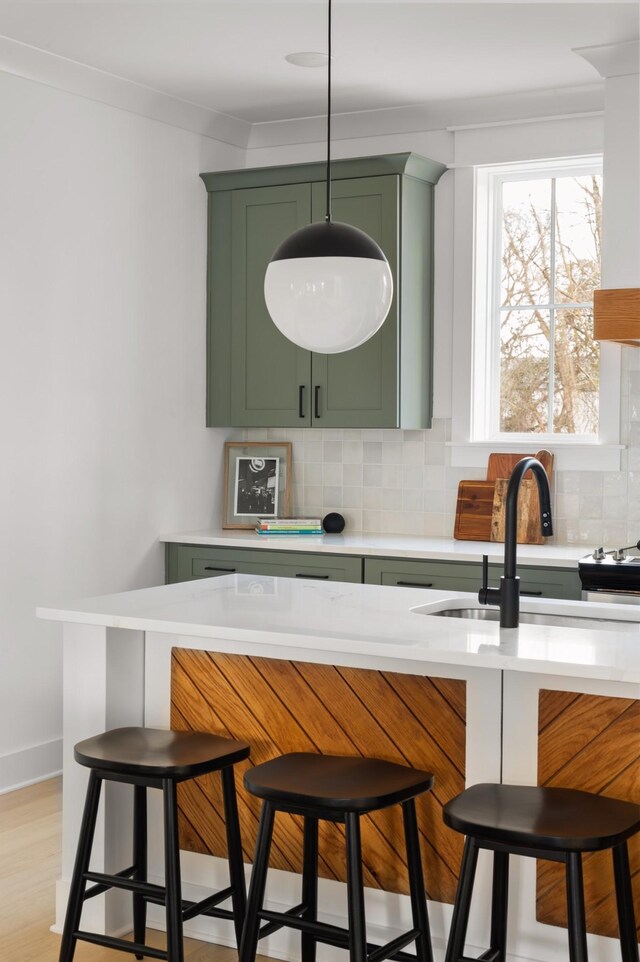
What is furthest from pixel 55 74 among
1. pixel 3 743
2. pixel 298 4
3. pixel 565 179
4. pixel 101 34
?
pixel 3 743

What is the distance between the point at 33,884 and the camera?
3.57m

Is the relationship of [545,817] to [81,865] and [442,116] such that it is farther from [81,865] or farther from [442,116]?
[442,116]

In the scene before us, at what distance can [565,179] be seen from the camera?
510 cm

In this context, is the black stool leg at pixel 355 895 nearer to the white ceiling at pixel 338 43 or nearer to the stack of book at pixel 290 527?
the white ceiling at pixel 338 43

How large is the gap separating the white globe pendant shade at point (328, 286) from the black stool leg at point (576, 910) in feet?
4.64

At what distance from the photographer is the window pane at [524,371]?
5.20 meters

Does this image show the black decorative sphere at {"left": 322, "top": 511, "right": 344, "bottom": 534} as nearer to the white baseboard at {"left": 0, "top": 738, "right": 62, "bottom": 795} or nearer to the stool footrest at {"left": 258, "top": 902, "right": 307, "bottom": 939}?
the white baseboard at {"left": 0, "top": 738, "right": 62, "bottom": 795}

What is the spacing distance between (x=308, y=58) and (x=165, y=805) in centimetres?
306

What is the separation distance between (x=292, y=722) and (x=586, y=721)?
80 centimetres

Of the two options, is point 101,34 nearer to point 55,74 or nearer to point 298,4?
point 55,74

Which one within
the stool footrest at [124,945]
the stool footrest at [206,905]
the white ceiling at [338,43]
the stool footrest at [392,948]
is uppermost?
the white ceiling at [338,43]

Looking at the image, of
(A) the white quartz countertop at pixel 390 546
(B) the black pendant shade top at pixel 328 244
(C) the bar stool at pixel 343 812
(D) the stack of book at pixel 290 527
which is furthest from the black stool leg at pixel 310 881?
(D) the stack of book at pixel 290 527

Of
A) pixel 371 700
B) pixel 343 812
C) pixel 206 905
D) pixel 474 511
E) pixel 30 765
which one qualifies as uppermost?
pixel 474 511

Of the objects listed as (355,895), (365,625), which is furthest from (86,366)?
(355,895)
